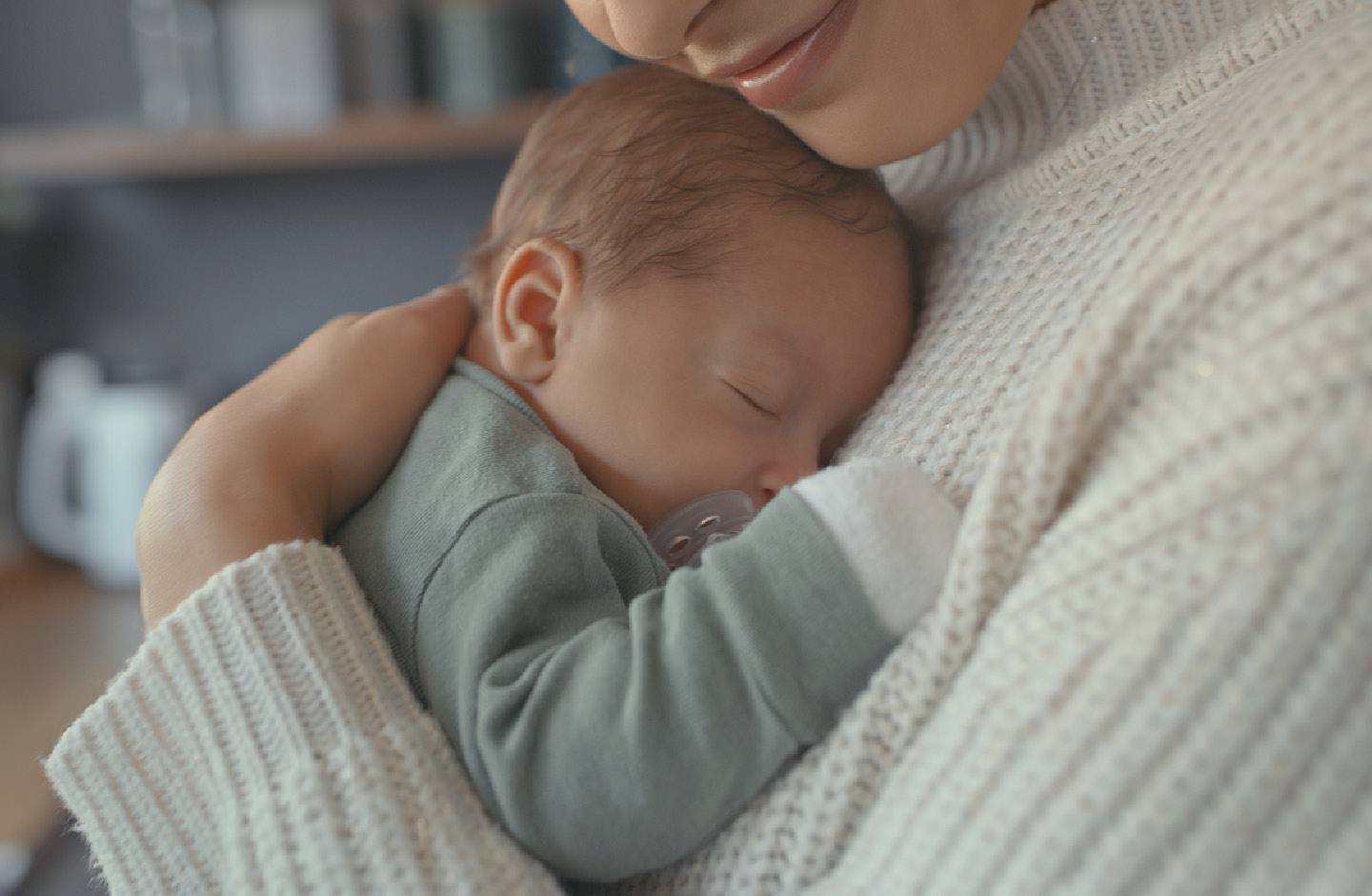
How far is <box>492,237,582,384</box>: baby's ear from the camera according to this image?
761 millimetres

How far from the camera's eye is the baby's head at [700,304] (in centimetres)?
72

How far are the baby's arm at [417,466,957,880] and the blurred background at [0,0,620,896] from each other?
1.59 metres

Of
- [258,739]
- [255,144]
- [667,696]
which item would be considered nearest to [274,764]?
[258,739]

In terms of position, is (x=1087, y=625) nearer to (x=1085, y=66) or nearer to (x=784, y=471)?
(x=784, y=471)

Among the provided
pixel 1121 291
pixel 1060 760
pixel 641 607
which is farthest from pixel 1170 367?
Result: pixel 641 607

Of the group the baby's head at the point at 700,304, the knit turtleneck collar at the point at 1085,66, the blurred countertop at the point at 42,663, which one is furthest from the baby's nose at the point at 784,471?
the blurred countertop at the point at 42,663

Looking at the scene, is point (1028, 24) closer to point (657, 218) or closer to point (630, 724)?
point (657, 218)

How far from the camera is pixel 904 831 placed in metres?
0.43

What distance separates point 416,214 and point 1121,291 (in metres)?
2.19

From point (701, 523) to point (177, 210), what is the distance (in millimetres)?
2198

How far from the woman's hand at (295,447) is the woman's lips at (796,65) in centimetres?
34

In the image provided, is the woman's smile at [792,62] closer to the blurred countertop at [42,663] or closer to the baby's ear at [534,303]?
the baby's ear at [534,303]

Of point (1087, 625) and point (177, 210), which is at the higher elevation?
point (1087, 625)

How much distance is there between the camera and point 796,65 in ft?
1.95
